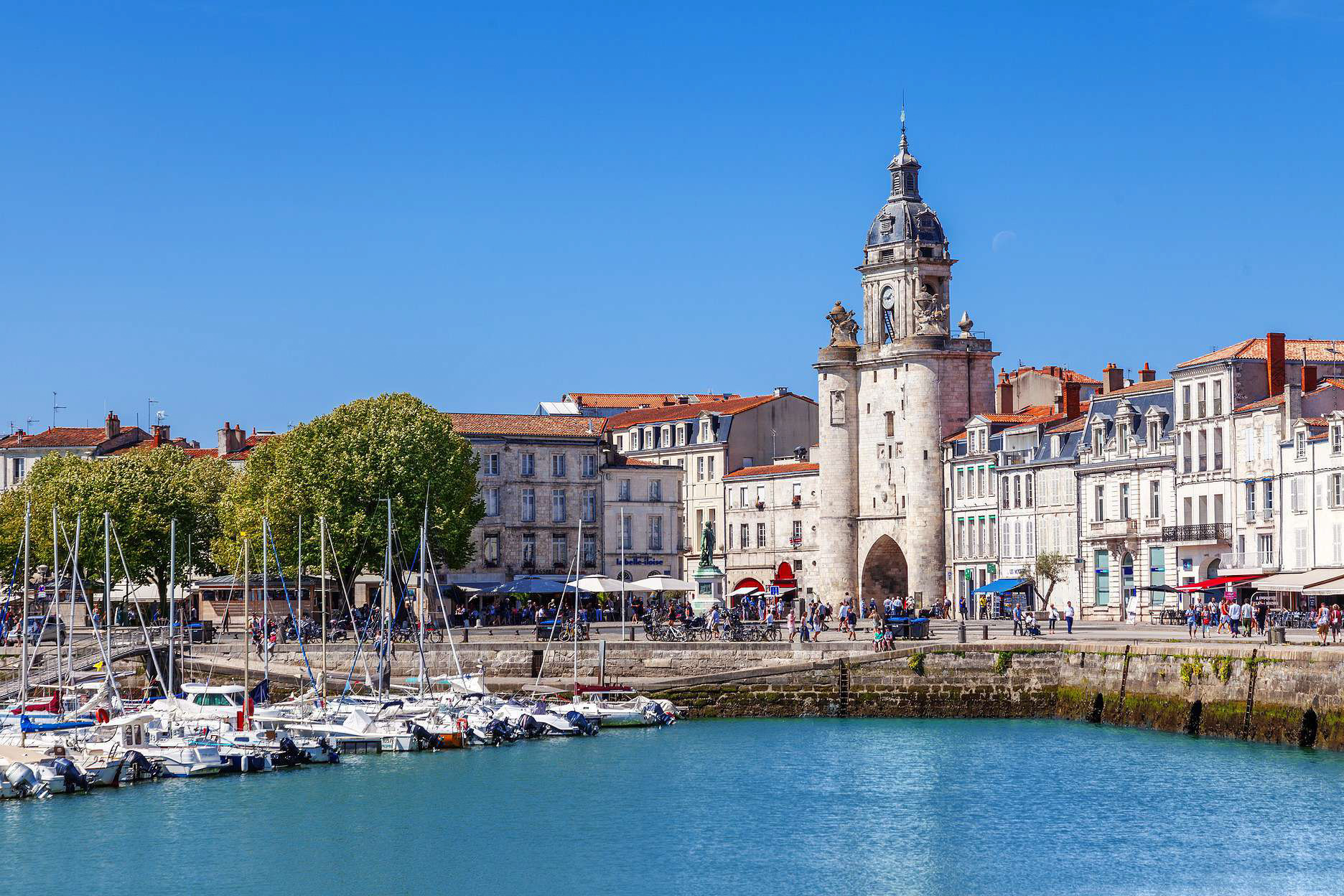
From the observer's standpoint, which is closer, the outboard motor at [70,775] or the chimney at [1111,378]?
the outboard motor at [70,775]

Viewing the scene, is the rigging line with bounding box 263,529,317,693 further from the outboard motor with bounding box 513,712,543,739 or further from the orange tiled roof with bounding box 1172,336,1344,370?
the orange tiled roof with bounding box 1172,336,1344,370

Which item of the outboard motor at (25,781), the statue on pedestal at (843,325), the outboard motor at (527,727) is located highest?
the statue on pedestal at (843,325)

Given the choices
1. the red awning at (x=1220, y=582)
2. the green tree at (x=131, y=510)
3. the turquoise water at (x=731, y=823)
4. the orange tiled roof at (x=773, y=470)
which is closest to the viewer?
the turquoise water at (x=731, y=823)

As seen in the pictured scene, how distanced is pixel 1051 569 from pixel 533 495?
89.9 ft

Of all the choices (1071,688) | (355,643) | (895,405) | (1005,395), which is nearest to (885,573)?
(895,405)

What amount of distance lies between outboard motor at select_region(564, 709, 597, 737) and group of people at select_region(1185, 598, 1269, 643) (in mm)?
16517

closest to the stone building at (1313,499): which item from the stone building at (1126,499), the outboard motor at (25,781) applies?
the stone building at (1126,499)

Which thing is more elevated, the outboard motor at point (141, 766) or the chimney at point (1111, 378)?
the chimney at point (1111, 378)

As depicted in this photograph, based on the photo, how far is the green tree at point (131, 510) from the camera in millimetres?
89375

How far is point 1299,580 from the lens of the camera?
6619 centimetres

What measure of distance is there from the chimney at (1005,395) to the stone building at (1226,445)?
19967 millimetres

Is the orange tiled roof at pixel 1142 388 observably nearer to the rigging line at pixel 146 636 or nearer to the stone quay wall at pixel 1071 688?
the stone quay wall at pixel 1071 688

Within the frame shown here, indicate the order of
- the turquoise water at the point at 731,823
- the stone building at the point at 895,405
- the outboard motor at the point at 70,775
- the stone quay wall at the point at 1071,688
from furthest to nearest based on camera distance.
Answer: the stone building at the point at 895,405 < the stone quay wall at the point at 1071,688 < the outboard motor at the point at 70,775 < the turquoise water at the point at 731,823

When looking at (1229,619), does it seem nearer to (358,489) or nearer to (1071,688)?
(1071,688)
